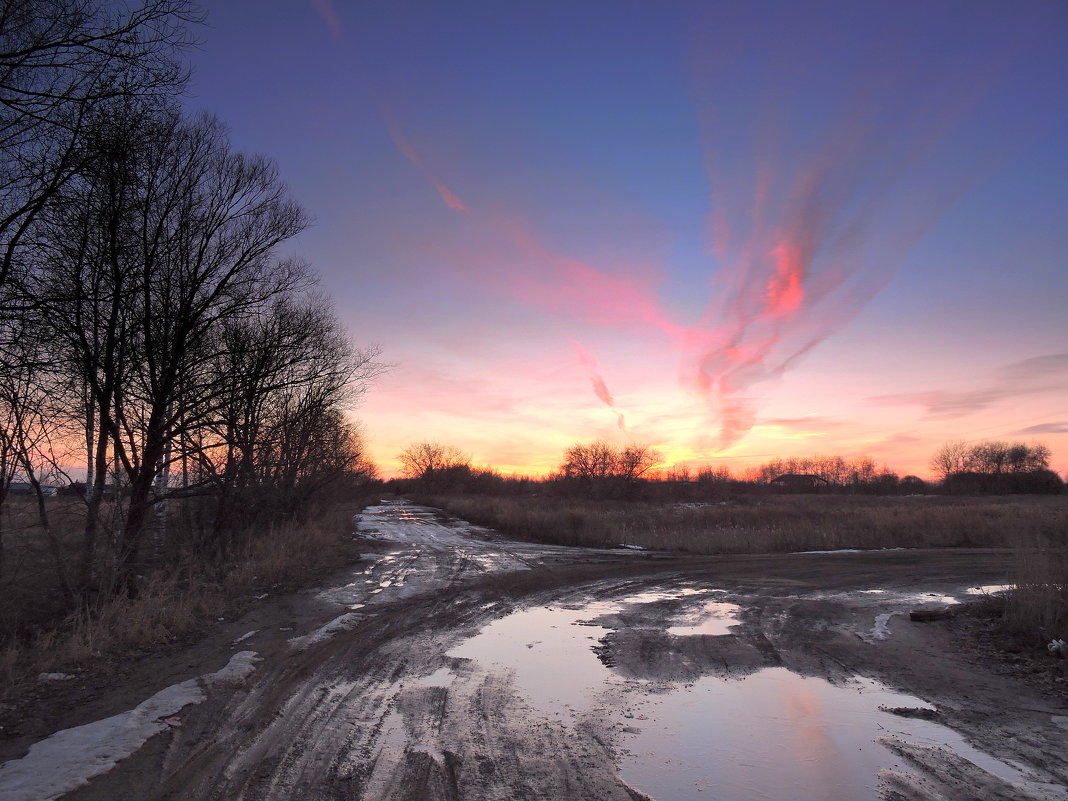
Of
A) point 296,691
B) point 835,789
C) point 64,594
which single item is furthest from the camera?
point 64,594

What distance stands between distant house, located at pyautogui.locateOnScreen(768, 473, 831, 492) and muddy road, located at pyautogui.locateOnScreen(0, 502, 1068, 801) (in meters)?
104

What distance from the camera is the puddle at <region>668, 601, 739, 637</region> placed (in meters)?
8.24

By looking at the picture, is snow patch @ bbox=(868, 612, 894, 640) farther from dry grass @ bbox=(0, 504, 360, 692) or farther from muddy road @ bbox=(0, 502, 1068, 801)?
dry grass @ bbox=(0, 504, 360, 692)

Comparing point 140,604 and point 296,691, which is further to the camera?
point 140,604

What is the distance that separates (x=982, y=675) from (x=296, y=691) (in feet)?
23.9

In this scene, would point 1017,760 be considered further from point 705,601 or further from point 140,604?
point 140,604

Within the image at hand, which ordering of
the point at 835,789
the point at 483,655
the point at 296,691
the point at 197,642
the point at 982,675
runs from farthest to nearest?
the point at 197,642
the point at 483,655
the point at 982,675
the point at 296,691
the point at 835,789

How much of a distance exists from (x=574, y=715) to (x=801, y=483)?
114626 mm

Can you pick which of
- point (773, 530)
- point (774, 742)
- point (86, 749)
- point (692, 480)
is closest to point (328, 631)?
point (86, 749)

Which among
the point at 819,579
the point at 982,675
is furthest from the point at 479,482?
the point at 982,675

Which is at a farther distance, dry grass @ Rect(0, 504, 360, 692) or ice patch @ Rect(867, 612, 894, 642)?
ice patch @ Rect(867, 612, 894, 642)

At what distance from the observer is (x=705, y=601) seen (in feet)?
34.8

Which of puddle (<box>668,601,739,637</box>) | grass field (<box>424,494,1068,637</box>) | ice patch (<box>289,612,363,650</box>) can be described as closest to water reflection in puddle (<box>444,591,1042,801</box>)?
puddle (<box>668,601,739,637</box>)

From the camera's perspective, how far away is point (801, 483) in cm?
10775
